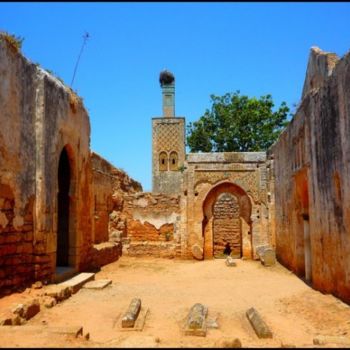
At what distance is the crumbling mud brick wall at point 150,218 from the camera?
52.9ft

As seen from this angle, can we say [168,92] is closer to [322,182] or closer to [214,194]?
[214,194]

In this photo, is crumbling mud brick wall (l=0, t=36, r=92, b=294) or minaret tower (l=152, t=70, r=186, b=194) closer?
crumbling mud brick wall (l=0, t=36, r=92, b=294)

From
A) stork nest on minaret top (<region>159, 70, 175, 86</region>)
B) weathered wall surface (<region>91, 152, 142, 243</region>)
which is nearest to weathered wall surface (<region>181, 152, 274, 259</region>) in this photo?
weathered wall surface (<region>91, 152, 142, 243</region>)

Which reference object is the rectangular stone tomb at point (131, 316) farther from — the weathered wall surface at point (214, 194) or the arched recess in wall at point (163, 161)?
the arched recess in wall at point (163, 161)

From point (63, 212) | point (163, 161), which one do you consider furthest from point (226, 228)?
point (163, 161)

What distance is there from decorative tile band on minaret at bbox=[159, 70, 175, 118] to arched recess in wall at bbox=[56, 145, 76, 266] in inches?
938

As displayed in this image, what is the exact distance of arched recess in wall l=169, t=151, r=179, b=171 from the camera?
32.9 m

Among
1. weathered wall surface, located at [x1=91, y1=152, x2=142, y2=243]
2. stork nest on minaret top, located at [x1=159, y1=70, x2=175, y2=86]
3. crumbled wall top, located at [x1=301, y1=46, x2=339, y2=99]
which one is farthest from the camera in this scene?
stork nest on minaret top, located at [x1=159, y1=70, x2=175, y2=86]

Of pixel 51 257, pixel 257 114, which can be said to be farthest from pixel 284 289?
pixel 257 114

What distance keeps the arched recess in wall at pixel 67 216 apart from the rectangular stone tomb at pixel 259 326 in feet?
17.6

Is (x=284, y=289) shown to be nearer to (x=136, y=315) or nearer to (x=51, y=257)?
(x=136, y=315)

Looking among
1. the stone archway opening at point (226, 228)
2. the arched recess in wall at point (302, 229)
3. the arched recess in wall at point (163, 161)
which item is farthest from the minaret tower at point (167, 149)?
the arched recess in wall at point (302, 229)

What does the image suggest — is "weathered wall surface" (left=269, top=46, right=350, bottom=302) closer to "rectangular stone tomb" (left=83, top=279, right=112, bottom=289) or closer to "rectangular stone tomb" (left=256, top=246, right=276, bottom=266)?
"rectangular stone tomb" (left=256, top=246, right=276, bottom=266)

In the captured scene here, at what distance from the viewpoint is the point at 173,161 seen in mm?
33031
